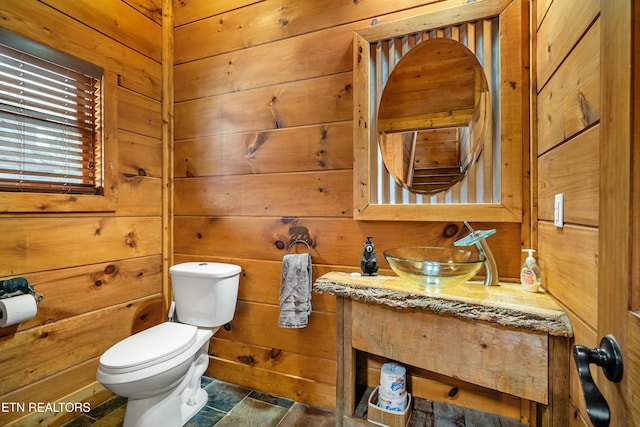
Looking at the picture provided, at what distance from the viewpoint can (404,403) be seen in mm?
1340

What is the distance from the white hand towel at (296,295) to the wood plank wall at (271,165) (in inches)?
4.2

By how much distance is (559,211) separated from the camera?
0.98 metres

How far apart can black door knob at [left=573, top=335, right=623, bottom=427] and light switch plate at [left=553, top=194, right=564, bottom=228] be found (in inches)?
23.2

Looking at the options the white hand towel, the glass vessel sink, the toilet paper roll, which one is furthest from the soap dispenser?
the toilet paper roll

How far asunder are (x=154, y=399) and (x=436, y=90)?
6.49 feet

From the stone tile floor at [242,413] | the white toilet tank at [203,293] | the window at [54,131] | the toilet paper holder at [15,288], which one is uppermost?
the window at [54,131]

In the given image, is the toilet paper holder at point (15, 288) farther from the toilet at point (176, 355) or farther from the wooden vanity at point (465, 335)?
the wooden vanity at point (465, 335)

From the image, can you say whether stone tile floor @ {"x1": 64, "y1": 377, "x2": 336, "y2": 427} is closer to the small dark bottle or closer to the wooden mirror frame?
the small dark bottle

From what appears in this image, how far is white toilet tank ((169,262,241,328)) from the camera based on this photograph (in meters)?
1.68

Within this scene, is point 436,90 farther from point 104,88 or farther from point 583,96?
point 104,88

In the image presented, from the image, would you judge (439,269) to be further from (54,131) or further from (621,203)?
(54,131)

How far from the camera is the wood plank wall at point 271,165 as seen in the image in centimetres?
162

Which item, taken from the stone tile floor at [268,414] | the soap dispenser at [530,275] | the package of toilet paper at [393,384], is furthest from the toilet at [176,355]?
the soap dispenser at [530,275]

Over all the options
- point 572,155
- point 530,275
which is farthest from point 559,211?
point 530,275
